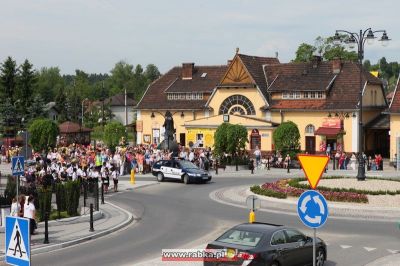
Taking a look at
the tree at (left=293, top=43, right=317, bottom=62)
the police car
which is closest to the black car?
the police car

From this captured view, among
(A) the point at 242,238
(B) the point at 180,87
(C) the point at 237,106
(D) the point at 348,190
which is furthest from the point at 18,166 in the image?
(B) the point at 180,87

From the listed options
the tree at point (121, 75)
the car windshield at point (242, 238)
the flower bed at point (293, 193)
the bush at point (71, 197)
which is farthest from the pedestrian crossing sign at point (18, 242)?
the tree at point (121, 75)

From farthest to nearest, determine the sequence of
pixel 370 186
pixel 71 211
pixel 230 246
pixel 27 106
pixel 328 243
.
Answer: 1. pixel 27 106
2. pixel 370 186
3. pixel 71 211
4. pixel 328 243
5. pixel 230 246

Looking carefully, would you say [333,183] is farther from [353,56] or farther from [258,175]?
[353,56]

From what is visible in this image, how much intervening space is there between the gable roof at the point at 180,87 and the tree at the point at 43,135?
580 inches

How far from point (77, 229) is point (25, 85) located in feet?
240

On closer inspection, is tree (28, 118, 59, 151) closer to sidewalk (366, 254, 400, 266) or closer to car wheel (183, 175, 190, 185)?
car wheel (183, 175, 190, 185)

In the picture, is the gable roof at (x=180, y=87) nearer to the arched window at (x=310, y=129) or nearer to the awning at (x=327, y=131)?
the arched window at (x=310, y=129)

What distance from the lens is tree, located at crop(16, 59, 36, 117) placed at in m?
91.6

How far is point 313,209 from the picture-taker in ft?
40.5

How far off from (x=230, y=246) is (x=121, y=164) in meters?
30.4

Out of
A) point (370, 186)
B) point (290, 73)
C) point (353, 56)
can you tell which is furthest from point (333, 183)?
point (353, 56)

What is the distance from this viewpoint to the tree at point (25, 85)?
3607 inches

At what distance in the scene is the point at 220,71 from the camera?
73.2 meters
